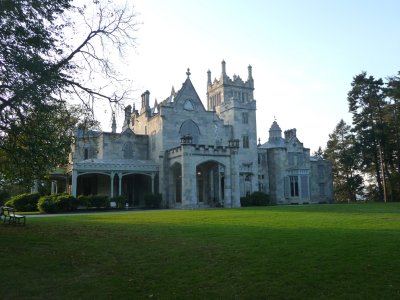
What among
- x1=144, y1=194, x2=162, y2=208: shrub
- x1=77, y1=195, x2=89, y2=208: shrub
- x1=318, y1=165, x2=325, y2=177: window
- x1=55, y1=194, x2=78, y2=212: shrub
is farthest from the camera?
x1=318, y1=165, x2=325, y2=177: window

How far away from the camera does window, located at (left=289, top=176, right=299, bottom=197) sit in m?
53.5

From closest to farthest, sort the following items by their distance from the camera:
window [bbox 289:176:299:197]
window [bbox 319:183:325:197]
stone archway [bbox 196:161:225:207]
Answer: stone archway [bbox 196:161:225:207] → window [bbox 289:176:299:197] → window [bbox 319:183:325:197]

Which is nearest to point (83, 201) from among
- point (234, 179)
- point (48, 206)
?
point (48, 206)

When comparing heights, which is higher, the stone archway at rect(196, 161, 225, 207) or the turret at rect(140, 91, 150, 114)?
the turret at rect(140, 91, 150, 114)

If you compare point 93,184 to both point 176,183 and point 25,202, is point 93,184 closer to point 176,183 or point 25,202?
point 176,183

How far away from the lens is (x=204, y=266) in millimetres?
8797

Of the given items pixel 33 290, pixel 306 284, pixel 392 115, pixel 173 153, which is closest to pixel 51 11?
pixel 33 290

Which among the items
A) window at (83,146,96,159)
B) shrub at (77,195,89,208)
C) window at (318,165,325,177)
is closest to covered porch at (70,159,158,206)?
shrub at (77,195,89,208)

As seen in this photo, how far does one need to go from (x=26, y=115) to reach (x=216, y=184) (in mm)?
30288

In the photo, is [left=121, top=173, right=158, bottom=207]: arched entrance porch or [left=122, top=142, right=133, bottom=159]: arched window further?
[left=122, top=142, right=133, bottom=159]: arched window

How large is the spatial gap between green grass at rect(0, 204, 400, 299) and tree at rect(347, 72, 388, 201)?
41045 millimetres

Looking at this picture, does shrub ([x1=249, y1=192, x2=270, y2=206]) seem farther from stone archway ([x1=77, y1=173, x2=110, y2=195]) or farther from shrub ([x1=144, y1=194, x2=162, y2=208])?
stone archway ([x1=77, y1=173, x2=110, y2=195])

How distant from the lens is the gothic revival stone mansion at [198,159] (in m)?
38.4

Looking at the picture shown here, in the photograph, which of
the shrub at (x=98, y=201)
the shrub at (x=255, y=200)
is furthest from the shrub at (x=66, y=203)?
the shrub at (x=255, y=200)
